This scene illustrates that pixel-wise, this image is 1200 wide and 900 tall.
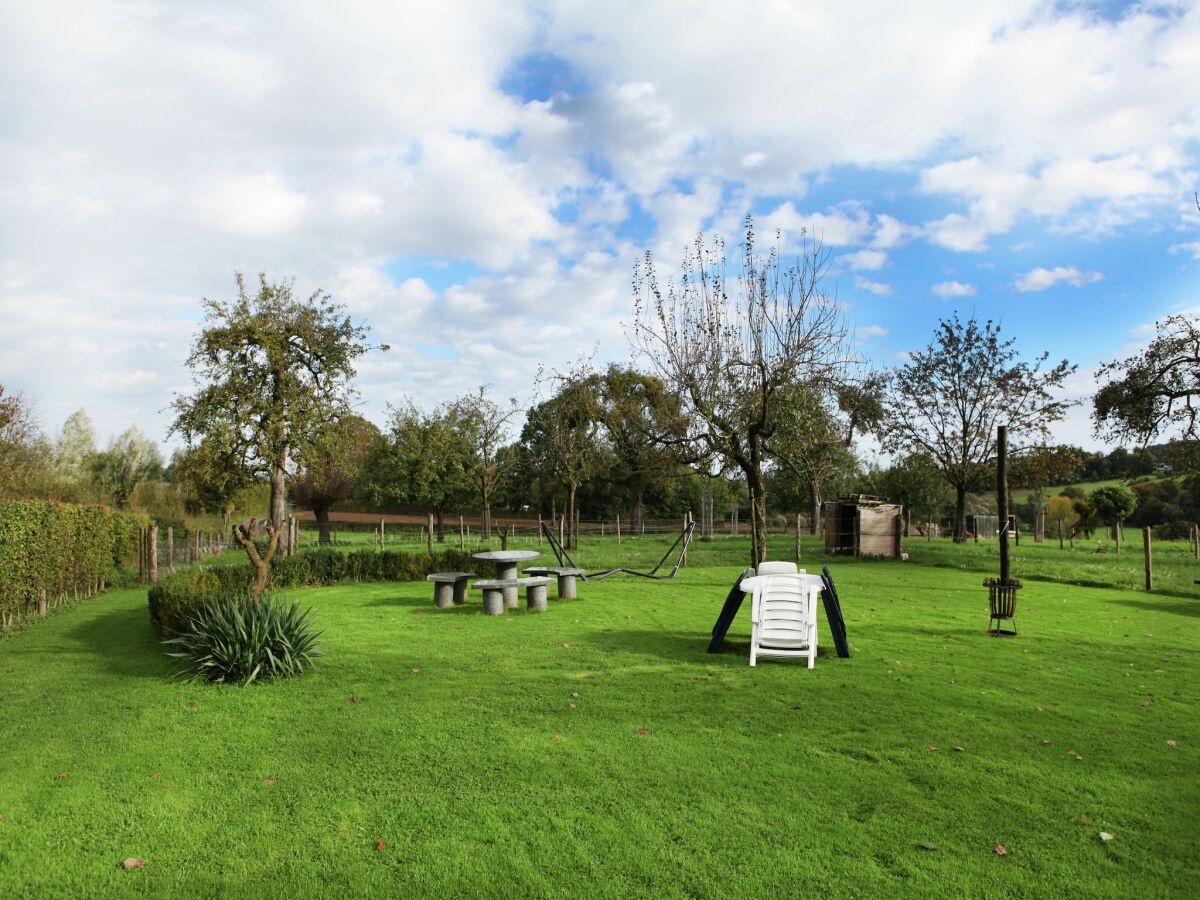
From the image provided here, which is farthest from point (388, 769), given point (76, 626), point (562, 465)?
point (562, 465)

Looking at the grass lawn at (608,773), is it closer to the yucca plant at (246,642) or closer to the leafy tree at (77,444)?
the yucca plant at (246,642)

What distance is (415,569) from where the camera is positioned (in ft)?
55.4

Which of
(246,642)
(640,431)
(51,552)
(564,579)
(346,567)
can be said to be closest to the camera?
(246,642)

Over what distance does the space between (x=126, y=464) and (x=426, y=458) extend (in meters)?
20.3

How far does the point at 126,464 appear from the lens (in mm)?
44031

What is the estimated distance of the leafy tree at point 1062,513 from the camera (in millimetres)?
44372

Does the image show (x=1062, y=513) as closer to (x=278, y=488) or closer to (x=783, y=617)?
(x=278, y=488)

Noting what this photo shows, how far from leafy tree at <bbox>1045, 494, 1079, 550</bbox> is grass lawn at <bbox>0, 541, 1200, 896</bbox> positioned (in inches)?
1632

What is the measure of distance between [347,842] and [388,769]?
928mm

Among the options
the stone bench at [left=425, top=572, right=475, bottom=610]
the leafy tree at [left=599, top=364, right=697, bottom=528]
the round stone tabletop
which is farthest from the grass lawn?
the leafy tree at [left=599, top=364, right=697, bottom=528]

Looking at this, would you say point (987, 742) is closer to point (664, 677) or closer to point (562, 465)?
point (664, 677)

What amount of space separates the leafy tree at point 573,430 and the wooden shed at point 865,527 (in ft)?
33.1

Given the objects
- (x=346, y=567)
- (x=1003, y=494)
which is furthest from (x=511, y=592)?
(x=1003, y=494)

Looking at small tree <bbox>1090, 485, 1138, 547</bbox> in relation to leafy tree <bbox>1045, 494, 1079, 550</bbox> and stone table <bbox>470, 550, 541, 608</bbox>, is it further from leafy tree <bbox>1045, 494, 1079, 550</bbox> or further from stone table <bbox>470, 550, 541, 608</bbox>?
stone table <bbox>470, 550, 541, 608</bbox>
